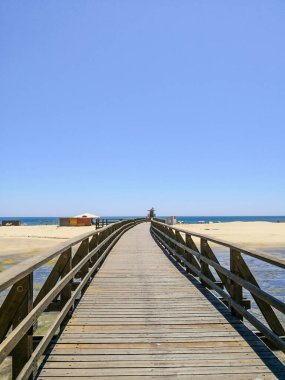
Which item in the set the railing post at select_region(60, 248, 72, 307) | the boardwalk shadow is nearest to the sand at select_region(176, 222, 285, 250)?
the boardwalk shadow

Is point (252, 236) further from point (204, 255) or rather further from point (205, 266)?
point (204, 255)

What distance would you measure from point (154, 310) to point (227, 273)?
1.49 m

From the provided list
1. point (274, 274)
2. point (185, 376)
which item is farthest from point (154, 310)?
point (274, 274)

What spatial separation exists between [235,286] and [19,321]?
141 inches

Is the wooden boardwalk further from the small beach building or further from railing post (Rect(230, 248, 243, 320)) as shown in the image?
the small beach building

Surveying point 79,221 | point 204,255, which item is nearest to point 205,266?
point 204,255

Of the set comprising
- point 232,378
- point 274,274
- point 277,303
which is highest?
point 277,303

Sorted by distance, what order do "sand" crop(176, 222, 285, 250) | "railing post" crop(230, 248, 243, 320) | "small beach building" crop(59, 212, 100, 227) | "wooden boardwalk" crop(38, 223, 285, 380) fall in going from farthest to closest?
"small beach building" crop(59, 212, 100, 227)
"sand" crop(176, 222, 285, 250)
"railing post" crop(230, 248, 243, 320)
"wooden boardwalk" crop(38, 223, 285, 380)

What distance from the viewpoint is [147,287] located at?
822cm

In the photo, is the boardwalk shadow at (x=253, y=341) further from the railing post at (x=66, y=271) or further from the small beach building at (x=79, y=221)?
the small beach building at (x=79, y=221)

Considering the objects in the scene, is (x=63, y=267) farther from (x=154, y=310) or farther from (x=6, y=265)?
(x=6, y=265)

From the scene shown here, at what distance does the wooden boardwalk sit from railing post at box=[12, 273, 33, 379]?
1.27 ft

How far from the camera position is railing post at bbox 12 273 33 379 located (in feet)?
11.1

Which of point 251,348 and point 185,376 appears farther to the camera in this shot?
point 251,348
